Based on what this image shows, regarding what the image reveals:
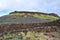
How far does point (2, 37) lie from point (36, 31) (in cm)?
311

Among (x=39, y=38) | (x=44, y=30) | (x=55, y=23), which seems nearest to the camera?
(x=39, y=38)

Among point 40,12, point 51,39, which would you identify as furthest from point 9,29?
point 40,12

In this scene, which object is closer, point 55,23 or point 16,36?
Result: point 16,36

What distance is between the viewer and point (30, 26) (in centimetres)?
1986

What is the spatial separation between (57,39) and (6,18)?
8672 mm

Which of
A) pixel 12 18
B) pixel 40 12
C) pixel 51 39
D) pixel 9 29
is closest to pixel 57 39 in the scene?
pixel 51 39

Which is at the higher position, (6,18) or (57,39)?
(6,18)

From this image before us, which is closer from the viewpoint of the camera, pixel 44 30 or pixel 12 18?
pixel 44 30

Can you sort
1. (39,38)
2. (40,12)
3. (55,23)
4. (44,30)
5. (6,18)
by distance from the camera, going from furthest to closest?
(40,12) < (6,18) < (55,23) < (44,30) < (39,38)

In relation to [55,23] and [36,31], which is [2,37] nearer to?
[36,31]

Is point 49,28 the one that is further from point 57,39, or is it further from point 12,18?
point 12,18

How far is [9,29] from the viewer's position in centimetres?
1959

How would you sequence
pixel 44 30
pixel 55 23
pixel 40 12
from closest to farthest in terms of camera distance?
pixel 44 30 < pixel 55 23 < pixel 40 12

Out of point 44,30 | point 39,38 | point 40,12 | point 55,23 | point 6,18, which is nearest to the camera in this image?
point 39,38
